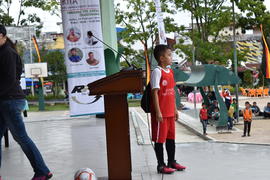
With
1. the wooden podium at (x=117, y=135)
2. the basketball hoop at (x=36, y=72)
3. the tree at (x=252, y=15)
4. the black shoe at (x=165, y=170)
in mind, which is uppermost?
the tree at (x=252, y=15)

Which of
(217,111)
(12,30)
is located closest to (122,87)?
(217,111)

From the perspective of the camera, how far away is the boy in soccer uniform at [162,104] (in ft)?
21.9

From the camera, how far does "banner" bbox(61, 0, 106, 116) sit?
1345 cm

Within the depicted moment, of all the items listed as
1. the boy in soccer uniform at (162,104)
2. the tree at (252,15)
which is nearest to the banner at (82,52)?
the boy in soccer uniform at (162,104)

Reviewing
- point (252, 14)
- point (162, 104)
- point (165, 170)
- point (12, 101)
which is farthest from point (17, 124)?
point (252, 14)

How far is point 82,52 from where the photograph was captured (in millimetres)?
13875

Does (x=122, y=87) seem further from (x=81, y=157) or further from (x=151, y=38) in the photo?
(x=151, y=38)

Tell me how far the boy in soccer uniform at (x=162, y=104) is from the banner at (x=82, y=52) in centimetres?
678

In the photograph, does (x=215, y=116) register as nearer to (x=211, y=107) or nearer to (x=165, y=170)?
(x=211, y=107)

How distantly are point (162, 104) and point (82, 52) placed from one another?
7.42 meters

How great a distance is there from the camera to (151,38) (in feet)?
132

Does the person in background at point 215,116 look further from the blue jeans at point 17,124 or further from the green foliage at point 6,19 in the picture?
the green foliage at point 6,19

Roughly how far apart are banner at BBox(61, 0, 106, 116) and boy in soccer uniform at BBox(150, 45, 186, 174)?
6.78 m

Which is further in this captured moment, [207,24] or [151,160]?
[207,24]
